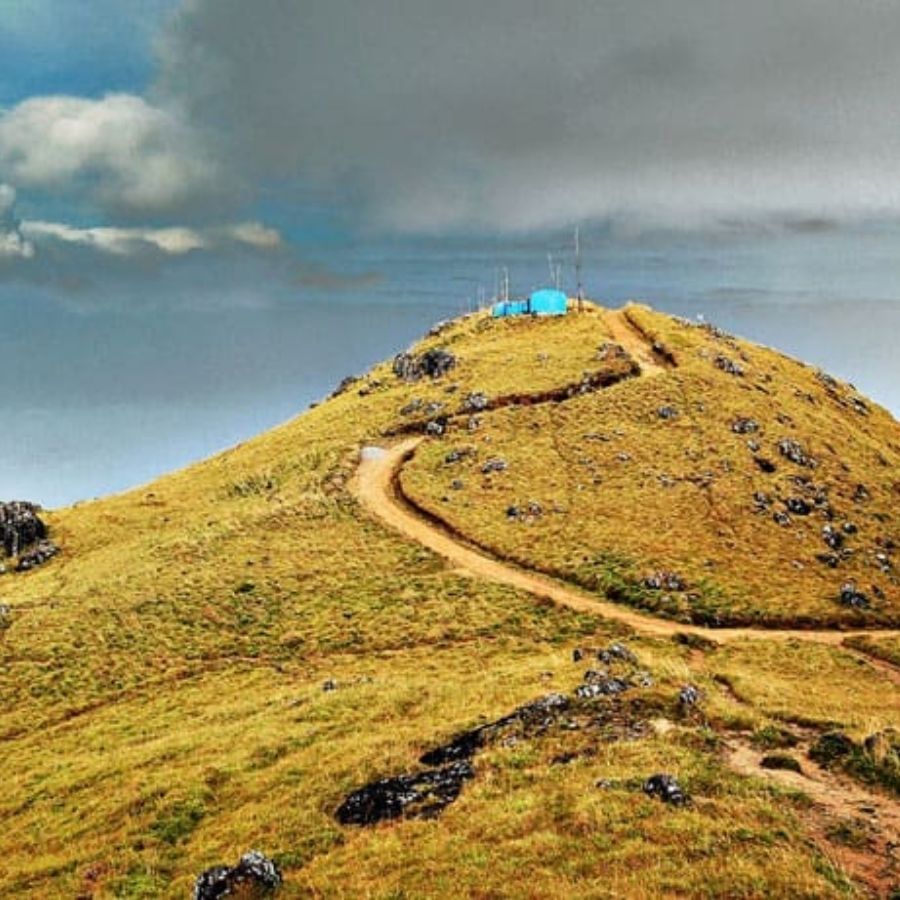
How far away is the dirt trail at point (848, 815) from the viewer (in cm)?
2244

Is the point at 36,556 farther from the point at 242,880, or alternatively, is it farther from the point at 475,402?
the point at 242,880

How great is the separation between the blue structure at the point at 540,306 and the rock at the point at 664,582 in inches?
3207

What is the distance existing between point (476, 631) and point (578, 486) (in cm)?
2971

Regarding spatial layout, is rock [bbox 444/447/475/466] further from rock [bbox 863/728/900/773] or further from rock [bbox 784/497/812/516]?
rock [bbox 863/728/900/773]

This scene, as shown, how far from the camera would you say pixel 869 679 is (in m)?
55.8

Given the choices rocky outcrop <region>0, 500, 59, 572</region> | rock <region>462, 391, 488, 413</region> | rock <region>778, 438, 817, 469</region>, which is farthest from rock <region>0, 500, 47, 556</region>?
rock <region>778, 438, 817, 469</region>

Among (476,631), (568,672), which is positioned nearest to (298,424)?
(476,631)

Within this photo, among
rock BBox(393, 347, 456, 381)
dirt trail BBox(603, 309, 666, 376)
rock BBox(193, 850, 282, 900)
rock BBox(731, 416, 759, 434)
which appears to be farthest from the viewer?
rock BBox(393, 347, 456, 381)

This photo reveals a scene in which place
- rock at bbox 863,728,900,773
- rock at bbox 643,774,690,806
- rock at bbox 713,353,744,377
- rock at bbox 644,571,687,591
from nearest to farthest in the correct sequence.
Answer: rock at bbox 643,774,690,806, rock at bbox 863,728,900,773, rock at bbox 644,571,687,591, rock at bbox 713,353,744,377

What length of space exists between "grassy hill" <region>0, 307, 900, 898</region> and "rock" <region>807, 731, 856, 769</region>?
1.82 meters

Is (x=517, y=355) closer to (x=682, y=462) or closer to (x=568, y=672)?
(x=682, y=462)

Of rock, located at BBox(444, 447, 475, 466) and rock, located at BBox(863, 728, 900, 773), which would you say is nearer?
rock, located at BBox(863, 728, 900, 773)

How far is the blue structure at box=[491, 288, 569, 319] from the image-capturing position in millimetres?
149250

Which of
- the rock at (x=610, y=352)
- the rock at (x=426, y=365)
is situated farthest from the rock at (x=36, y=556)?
the rock at (x=610, y=352)
